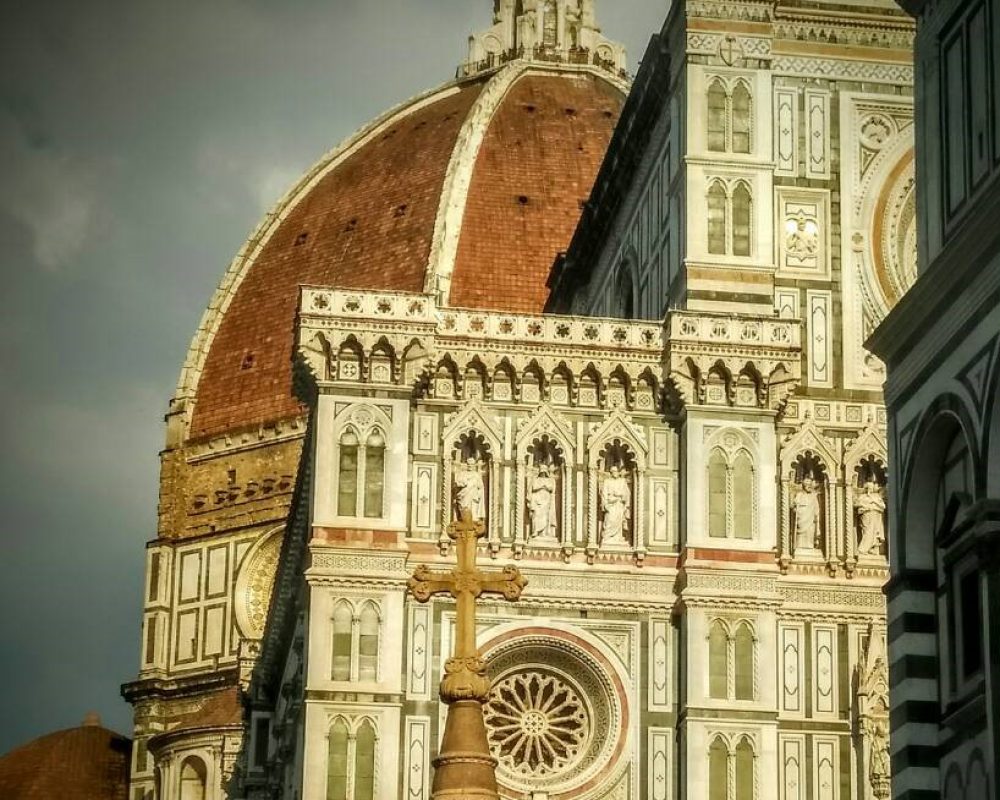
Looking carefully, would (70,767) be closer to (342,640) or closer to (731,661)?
(342,640)

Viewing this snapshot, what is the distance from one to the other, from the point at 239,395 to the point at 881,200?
131 ft

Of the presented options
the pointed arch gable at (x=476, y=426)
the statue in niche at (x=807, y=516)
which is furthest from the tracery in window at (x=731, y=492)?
the pointed arch gable at (x=476, y=426)

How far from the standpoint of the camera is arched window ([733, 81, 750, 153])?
41.2 m

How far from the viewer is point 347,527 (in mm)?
38000

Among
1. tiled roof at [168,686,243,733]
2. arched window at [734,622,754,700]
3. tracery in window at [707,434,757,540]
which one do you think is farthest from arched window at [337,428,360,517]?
tiled roof at [168,686,243,733]

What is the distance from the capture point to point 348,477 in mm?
38344

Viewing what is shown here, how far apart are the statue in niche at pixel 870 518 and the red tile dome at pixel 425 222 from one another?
3515 centimetres

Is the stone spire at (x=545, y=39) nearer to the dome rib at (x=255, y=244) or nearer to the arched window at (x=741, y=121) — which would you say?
the dome rib at (x=255, y=244)

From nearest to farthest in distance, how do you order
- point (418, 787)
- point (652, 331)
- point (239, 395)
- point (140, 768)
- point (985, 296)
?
1. point (985, 296)
2. point (418, 787)
3. point (652, 331)
4. point (140, 768)
5. point (239, 395)

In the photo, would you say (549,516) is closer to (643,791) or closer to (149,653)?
(643,791)

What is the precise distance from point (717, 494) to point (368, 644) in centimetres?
542

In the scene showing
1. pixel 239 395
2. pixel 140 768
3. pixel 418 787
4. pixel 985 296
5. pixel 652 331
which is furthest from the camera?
pixel 239 395

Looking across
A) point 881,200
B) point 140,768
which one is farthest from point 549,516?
point 140,768

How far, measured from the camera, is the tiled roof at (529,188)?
75875 mm
